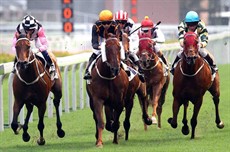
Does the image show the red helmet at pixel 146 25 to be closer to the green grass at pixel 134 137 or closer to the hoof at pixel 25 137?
the green grass at pixel 134 137

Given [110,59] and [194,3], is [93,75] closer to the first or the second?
[110,59]

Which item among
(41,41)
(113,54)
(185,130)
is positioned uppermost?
(41,41)

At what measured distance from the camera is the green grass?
1183 centimetres

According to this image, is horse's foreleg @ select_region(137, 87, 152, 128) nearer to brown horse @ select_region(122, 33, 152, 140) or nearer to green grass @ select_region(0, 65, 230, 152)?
brown horse @ select_region(122, 33, 152, 140)

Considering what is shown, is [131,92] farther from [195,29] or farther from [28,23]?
[28,23]

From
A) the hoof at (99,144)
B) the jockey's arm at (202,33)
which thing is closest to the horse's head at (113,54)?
the hoof at (99,144)

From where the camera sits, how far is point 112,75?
12148 mm

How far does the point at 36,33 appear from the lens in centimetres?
1309

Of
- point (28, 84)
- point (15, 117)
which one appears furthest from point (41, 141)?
point (28, 84)

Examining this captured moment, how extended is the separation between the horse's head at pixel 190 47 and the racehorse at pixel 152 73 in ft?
8.16

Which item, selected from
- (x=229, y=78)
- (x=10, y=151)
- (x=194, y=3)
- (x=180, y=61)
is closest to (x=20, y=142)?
(x=10, y=151)

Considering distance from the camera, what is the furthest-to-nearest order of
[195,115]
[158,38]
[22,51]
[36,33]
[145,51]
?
[158,38] < [145,51] < [36,33] < [195,115] < [22,51]

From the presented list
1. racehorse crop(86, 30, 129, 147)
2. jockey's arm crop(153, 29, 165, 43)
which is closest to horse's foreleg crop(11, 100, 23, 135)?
racehorse crop(86, 30, 129, 147)

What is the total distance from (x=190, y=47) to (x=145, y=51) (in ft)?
9.21
